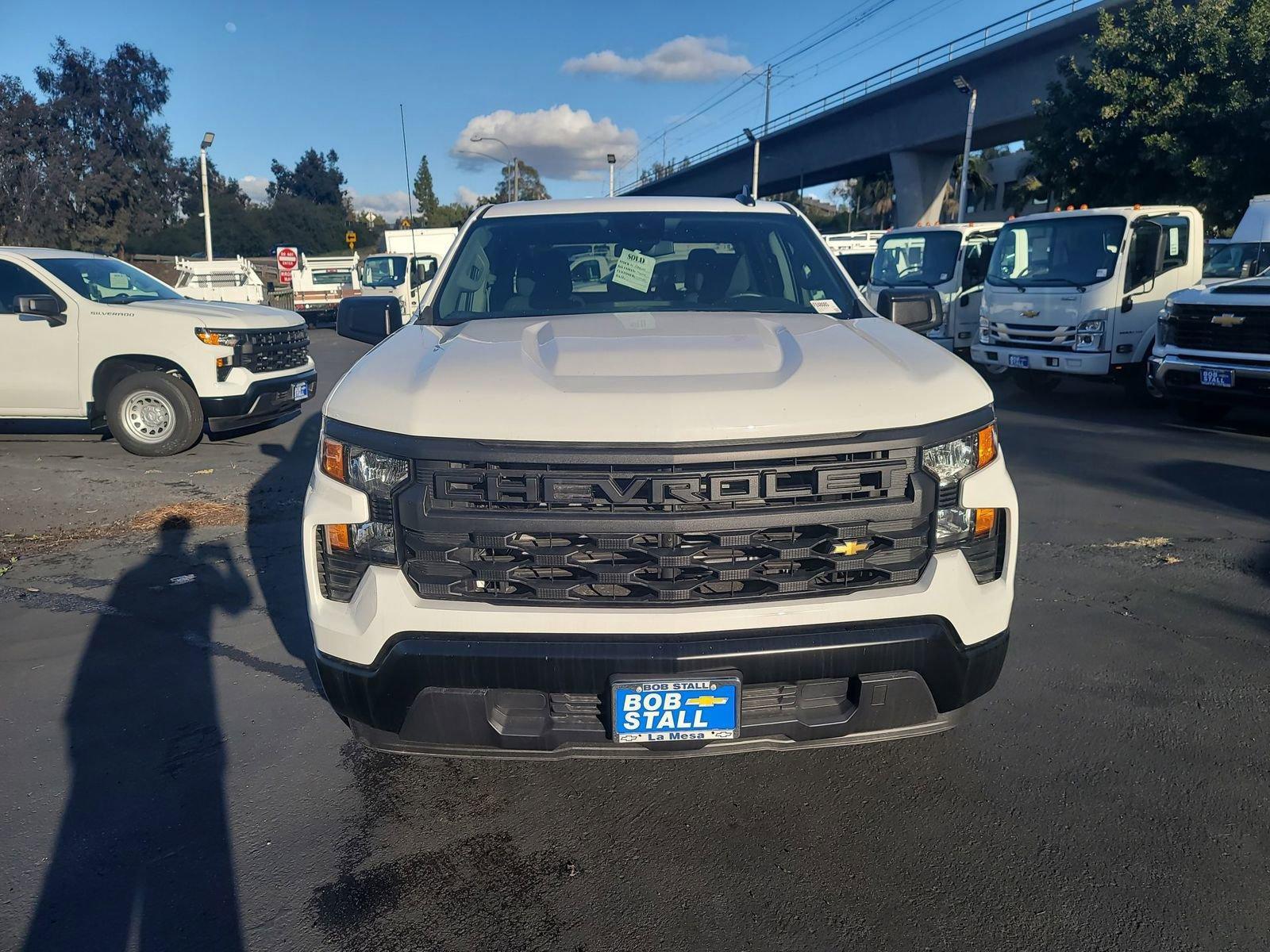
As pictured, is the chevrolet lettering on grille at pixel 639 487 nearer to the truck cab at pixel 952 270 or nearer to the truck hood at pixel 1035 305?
the truck hood at pixel 1035 305

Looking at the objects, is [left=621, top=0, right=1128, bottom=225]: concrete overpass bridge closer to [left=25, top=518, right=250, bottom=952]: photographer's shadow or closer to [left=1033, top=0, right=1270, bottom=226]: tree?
[left=1033, top=0, right=1270, bottom=226]: tree

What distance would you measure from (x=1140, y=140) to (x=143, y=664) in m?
21.0

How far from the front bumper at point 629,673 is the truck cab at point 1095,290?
9398mm

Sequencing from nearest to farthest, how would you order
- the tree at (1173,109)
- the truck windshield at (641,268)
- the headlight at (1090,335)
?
the truck windshield at (641,268)
the headlight at (1090,335)
the tree at (1173,109)

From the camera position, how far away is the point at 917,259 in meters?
14.9

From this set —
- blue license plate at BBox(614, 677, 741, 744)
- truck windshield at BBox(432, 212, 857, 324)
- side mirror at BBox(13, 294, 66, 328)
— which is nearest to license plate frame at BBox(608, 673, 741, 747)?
blue license plate at BBox(614, 677, 741, 744)

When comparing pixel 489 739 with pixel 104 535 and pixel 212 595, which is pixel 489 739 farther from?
pixel 104 535

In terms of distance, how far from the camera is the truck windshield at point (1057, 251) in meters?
10.8

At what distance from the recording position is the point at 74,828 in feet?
9.44

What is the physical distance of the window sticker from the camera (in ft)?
12.9

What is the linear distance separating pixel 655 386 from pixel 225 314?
7.41 metres

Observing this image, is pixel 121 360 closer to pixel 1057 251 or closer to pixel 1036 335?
pixel 1036 335

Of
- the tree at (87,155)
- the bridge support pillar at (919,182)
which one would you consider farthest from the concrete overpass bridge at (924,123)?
the tree at (87,155)

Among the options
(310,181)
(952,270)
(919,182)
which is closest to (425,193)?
(310,181)
